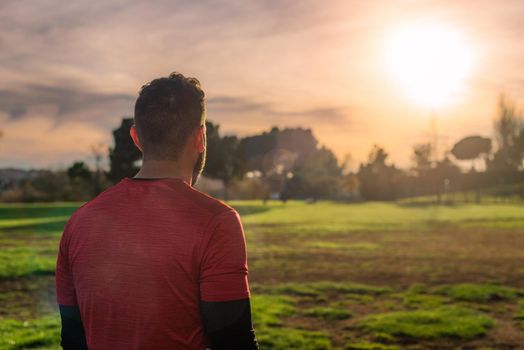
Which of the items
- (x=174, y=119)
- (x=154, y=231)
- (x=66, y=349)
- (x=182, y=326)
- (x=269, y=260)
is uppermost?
(x=174, y=119)

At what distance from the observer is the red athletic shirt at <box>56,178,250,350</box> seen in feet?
6.75

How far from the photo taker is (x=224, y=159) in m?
74.7

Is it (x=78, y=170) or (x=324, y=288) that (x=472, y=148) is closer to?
(x=78, y=170)

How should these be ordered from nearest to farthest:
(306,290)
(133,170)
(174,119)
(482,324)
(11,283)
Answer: (174,119) → (482,324) → (306,290) → (11,283) → (133,170)

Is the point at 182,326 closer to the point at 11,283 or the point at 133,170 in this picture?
the point at 11,283

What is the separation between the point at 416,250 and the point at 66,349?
17062 millimetres

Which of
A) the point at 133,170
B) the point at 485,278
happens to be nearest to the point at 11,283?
the point at 485,278

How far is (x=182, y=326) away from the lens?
215 cm

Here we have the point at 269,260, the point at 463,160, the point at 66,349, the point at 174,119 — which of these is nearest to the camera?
the point at 174,119

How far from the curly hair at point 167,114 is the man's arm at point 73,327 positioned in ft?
2.56

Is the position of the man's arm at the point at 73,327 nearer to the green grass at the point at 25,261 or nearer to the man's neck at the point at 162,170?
the man's neck at the point at 162,170

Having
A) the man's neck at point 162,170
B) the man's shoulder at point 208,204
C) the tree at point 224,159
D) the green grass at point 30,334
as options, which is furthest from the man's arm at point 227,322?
the tree at point 224,159

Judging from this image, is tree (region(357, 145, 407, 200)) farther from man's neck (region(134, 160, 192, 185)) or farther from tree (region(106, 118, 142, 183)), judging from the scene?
man's neck (region(134, 160, 192, 185))

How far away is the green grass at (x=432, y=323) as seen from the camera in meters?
8.20
